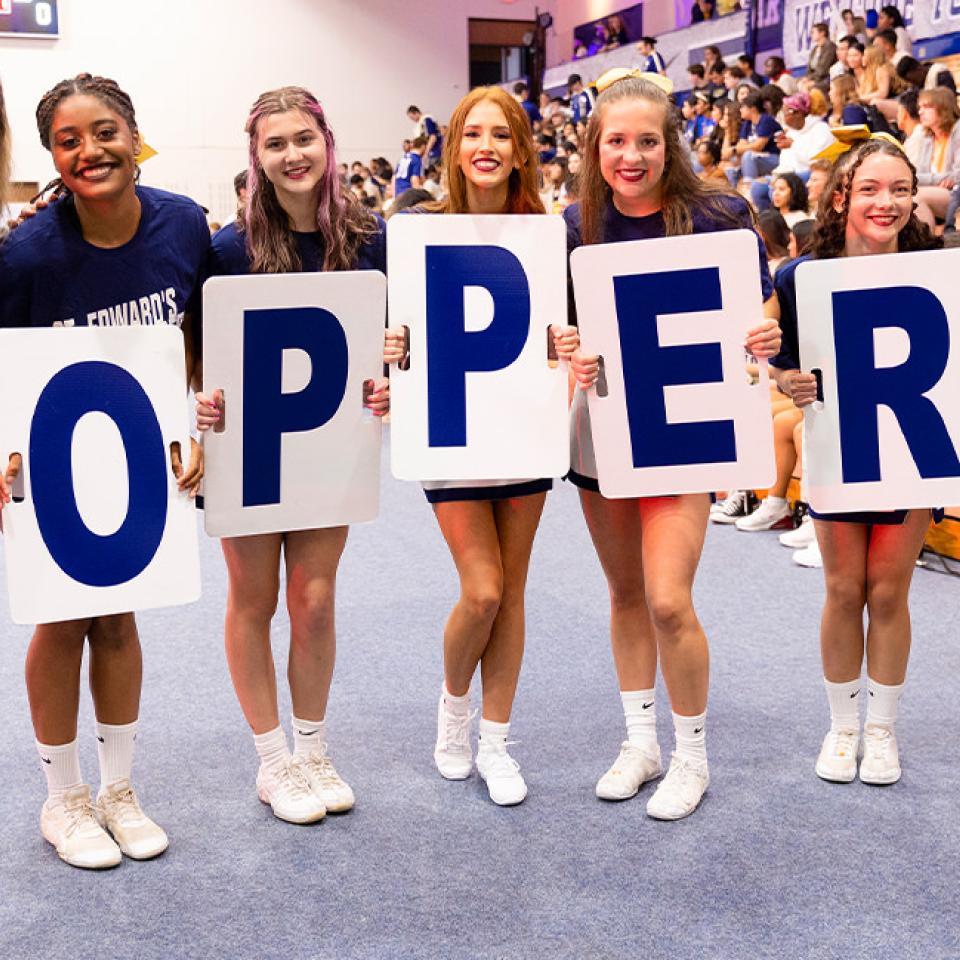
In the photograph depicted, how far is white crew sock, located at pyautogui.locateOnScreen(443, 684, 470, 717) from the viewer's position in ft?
8.55

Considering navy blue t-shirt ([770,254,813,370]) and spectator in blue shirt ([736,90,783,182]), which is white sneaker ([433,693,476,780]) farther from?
spectator in blue shirt ([736,90,783,182])

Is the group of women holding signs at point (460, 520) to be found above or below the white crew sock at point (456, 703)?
above

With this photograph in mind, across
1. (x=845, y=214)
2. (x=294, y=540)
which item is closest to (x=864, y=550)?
(x=845, y=214)

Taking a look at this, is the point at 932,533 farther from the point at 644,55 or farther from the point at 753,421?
the point at 644,55

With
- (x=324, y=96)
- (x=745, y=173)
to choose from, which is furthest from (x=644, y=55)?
(x=324, y=96)

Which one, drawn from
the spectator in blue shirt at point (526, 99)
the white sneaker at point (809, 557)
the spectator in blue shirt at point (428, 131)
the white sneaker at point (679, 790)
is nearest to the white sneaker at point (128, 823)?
the white sneaker at point (679, 790)

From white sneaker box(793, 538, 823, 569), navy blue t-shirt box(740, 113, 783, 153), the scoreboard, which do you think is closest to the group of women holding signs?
white sneaker box(793, 538, 823, 569)

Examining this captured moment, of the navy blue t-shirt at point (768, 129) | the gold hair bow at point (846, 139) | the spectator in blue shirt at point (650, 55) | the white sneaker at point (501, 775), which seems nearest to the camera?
the white sneaker at point (501, 775)

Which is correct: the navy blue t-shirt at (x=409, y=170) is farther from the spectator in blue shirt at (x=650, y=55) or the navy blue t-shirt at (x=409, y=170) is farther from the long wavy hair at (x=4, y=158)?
the long wavy hair at (x=4, y=158)

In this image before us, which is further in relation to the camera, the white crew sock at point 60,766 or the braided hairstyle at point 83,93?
the white crew sock at point 60,766

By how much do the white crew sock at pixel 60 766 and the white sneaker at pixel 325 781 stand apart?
17.6 inches

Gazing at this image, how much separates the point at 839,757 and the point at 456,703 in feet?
2.75

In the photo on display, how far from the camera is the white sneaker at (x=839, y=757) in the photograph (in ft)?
8.43

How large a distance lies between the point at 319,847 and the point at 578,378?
1.04 metres
